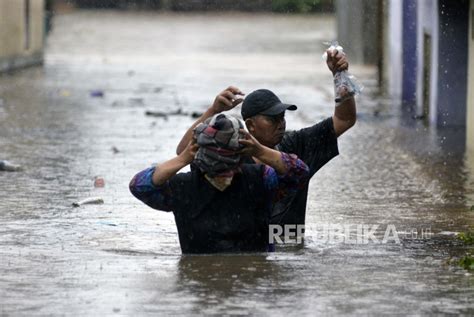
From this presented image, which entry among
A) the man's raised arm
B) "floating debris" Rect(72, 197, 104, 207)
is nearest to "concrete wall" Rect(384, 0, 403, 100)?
"floating debris" Rect(72, 197, 104, 207)

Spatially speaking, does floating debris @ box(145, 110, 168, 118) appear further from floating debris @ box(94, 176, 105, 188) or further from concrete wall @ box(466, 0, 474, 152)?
floating debris @ box(94, 176, 105, 188)

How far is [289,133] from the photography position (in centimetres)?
908

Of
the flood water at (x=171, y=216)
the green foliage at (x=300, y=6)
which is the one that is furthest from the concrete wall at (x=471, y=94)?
the green foliage at (x=300, y=6)

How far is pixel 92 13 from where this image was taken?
54.0m

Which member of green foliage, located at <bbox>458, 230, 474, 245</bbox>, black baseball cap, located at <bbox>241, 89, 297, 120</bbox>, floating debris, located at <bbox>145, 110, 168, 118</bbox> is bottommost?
floating debris, located at <bbox>145, 110, 168, 118</bbox>

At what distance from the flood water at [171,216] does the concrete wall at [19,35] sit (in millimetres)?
1427

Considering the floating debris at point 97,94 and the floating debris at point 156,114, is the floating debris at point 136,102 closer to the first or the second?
the floating debris at point 97,94

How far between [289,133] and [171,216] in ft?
7.79

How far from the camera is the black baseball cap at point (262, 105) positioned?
326 inches

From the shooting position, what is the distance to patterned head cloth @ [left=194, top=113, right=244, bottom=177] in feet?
24.7

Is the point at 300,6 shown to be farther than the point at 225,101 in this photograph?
Yes

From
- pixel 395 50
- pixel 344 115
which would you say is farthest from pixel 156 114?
pixel 344 115

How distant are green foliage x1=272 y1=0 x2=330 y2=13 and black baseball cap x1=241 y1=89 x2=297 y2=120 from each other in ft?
154

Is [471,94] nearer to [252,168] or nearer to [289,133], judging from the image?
[289,133]
